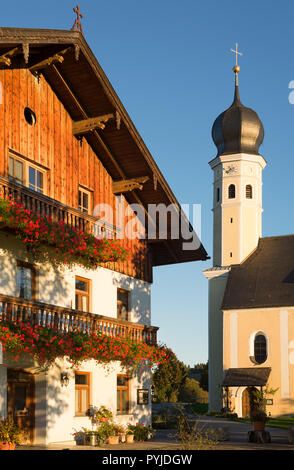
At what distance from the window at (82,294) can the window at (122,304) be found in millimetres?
2028

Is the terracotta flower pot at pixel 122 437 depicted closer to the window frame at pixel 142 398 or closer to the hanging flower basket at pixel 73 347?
the hanging flower basket at pixel 73 347

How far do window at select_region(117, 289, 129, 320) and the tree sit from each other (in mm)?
33988

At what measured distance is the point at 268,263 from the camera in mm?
55562

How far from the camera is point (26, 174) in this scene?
19.8 metres

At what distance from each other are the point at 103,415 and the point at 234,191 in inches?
1668

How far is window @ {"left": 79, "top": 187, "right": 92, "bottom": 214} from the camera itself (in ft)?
73.7

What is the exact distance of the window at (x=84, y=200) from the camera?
22.5 m

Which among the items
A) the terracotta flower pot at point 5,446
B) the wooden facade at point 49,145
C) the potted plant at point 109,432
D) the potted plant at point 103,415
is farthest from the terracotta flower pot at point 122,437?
the terracotta flower pot at point 5,446

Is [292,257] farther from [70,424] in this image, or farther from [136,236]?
[70,424]

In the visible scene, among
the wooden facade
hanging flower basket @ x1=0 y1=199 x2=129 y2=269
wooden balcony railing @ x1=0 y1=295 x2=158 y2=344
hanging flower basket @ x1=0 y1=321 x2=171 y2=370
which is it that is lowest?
hanging flower basket @ x1=0 y1=321 x2=171 y2=370

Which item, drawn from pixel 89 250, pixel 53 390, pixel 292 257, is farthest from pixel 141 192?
pixel 292 257

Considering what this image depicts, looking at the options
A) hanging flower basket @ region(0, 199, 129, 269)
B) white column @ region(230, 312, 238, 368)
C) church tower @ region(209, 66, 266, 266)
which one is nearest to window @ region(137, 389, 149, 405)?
hanging flower basket @ region(0, 199, 129, 269)

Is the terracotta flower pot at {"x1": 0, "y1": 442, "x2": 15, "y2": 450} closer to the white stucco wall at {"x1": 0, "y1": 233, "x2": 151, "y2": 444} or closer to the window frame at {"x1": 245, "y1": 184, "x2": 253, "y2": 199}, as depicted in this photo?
the white stucco wall at {"x1": 0, "y1": 233, "x2": 151, "y2": 444}

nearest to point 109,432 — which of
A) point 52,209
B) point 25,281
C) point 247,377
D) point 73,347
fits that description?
point 73,347
